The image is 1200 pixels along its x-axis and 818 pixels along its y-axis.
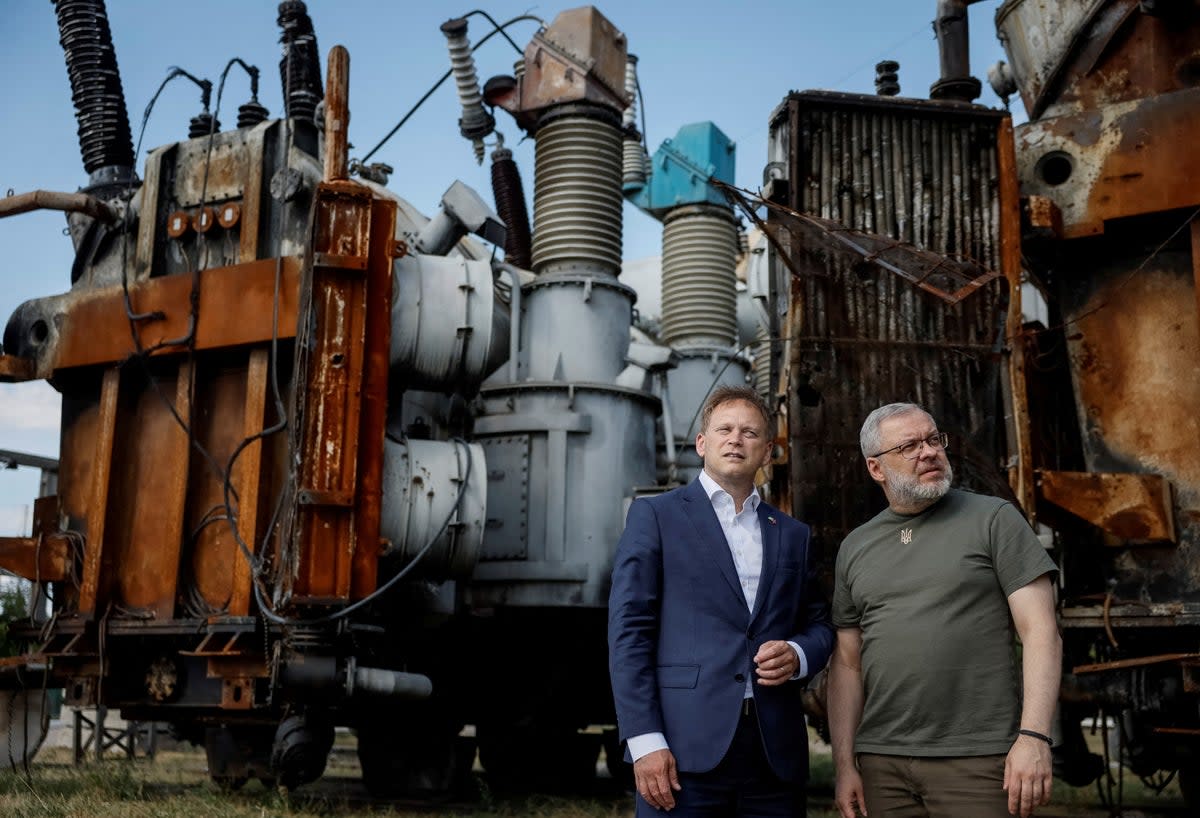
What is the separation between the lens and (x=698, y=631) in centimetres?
336

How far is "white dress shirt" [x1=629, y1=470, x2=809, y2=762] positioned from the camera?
3.46 m

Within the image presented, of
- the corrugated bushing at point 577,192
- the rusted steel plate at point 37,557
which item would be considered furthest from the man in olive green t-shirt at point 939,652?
the corrugated bushing at point 577,192

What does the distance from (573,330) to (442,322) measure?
1.99 metres

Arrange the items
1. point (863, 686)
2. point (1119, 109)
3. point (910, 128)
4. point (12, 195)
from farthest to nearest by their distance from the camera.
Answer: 1. point (12, 195)
2. point (910, 128)
3. point (1119, 109)
4. point (863, 686)

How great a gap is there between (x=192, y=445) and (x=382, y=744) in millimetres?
2927

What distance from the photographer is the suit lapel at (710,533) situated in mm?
3420

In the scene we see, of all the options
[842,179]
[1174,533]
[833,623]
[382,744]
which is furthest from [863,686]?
[382,744]

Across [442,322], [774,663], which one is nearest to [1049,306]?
[442,322]

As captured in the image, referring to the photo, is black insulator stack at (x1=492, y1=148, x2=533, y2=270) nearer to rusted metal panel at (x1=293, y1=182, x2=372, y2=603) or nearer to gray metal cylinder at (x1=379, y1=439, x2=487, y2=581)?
gray metal cylinder at (x1=379, y1=439, x2=487, y2=581)

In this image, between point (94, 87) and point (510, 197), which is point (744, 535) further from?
point (510, 197)

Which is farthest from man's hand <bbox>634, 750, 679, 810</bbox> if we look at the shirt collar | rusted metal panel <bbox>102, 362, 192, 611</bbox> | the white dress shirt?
rusted metal panel <bbox>102, 362, 192, 611</bbox>

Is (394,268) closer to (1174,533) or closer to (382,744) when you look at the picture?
(382,744)

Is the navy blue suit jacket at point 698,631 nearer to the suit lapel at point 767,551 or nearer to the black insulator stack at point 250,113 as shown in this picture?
the suit lapel at point 767,551

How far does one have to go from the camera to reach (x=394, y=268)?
8.12 m
